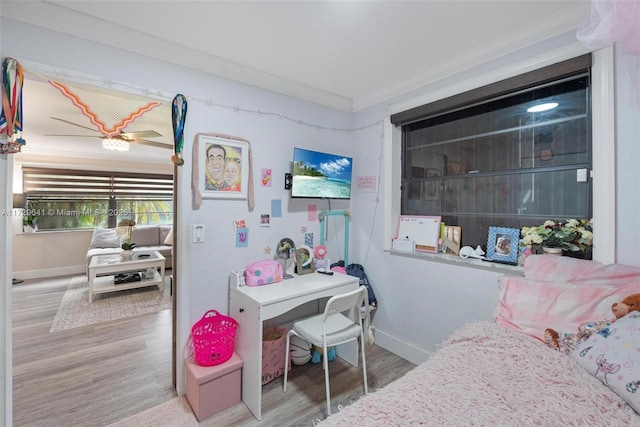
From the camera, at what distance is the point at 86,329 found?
2.91 metres

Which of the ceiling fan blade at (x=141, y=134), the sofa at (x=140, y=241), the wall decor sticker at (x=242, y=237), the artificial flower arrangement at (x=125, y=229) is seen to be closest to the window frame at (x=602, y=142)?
the wall decor sticker at (x=242, y=237)

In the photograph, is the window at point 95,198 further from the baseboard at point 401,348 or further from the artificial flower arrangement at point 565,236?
the artificial flower arrangement at point 565,236

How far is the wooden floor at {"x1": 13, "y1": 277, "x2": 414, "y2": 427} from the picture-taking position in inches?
69.5

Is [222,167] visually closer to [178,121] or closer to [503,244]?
[178,121]

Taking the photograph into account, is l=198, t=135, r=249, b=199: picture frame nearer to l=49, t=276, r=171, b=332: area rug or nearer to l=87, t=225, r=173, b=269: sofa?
l=49, t=276, r=171, b=332: area rug

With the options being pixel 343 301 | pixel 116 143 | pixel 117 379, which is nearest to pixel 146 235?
pixel 116 143

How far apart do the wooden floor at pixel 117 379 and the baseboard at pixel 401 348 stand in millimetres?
52

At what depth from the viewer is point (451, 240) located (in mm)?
2232

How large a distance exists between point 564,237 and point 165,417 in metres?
2.63

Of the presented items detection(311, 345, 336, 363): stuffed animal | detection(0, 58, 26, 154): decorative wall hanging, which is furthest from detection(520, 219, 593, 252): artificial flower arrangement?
detection(0, 58, 26, 154): decorative wall hanging

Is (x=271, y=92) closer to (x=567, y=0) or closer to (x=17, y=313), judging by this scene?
(x=567, y=0)

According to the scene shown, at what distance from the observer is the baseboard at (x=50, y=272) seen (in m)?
4.15

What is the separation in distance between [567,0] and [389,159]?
54.7 inches

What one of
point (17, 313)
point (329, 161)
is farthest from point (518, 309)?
point (17, 313)
